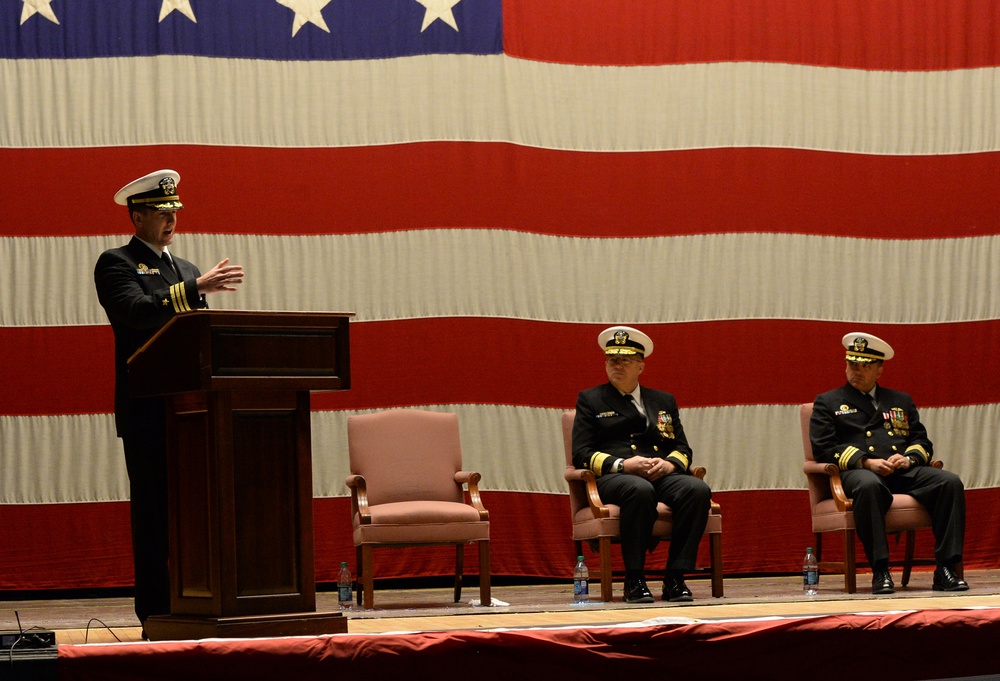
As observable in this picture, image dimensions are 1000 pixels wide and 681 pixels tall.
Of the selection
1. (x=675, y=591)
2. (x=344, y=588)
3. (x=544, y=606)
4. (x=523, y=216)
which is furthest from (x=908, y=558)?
(x=344, y=588)

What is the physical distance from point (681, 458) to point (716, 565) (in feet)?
1.60

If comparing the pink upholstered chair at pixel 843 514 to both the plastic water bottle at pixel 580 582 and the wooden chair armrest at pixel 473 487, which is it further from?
the wooden chair armrest at pixel 473 487

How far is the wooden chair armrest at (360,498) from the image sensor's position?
17.0ft

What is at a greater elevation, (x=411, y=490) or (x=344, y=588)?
(x=411, y=490)

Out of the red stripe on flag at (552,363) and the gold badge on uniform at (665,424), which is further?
the red stripe on flag at (552,363)

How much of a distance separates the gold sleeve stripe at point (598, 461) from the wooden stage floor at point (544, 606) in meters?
0.55

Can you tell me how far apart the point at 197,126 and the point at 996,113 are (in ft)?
13.8

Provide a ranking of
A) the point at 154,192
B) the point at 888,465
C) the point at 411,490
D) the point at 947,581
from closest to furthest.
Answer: the point at 154,192, the point at 947,581, the point at 411,490, the point at 888,465

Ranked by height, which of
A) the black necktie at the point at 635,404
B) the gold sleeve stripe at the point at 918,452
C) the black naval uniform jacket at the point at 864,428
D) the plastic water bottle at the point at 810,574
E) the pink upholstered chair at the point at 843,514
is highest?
the black necktie at the point at 635,404

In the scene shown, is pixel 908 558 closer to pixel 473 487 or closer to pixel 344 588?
pixel 473 487

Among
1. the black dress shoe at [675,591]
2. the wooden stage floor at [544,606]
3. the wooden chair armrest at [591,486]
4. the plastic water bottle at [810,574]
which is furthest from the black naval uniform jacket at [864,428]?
the wooden chair armrest at [591,486]

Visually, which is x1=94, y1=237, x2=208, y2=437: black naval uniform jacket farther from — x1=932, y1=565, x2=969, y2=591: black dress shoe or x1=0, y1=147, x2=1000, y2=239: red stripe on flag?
x1=932, y1=565, x2=969, y2=591: black dress shoe

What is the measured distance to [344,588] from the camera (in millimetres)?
5375

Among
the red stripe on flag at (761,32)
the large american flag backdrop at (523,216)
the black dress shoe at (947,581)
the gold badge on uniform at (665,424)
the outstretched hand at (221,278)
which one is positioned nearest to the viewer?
the outstretched hand at (221,278)
